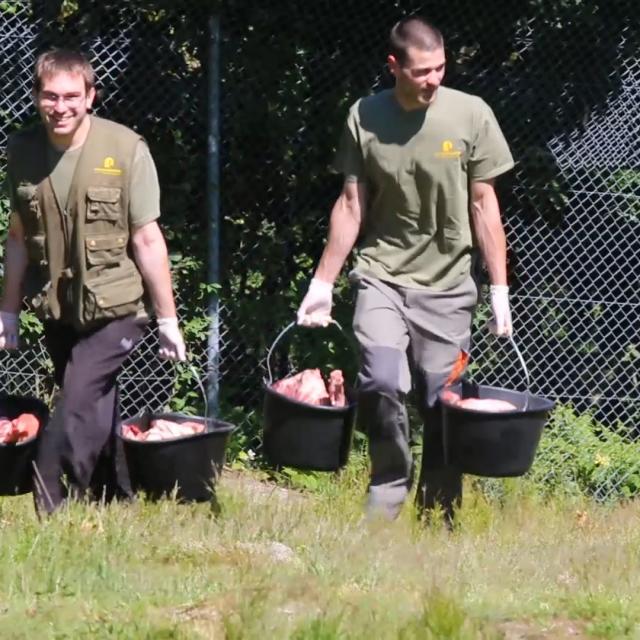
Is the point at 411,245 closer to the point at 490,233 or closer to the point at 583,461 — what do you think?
the point at 490,233

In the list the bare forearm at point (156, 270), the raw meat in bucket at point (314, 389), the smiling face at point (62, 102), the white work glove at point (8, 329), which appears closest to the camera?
the smiling face at point (62, 102)

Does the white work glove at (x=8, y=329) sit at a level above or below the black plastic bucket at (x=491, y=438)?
above

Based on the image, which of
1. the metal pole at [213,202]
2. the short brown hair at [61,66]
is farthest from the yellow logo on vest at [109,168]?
the metal pole at [213,202]

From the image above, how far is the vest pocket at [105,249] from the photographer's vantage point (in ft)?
19.6

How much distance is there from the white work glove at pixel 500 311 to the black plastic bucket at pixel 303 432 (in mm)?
799

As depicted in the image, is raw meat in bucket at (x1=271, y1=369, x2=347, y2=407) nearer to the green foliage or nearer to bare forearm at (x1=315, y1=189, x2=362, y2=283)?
bare forearm at (x1=315, y1=189, x2=362, y2=283)

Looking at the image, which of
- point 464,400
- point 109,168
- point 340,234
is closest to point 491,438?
point 464,400

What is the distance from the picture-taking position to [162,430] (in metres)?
6.21

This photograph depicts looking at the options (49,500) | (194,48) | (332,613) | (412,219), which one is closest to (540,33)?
(194,48)

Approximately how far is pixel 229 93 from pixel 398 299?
246cm

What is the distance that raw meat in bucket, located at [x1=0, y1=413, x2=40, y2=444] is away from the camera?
19.8 feet

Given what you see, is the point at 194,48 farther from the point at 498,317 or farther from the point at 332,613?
the point at 332,613

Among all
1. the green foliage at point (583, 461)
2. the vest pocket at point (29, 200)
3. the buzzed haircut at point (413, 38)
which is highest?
the buzzed haircut at point (413, 38)

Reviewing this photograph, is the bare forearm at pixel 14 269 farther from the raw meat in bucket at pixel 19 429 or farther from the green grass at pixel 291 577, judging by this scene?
the green grass at pixel 291 577
